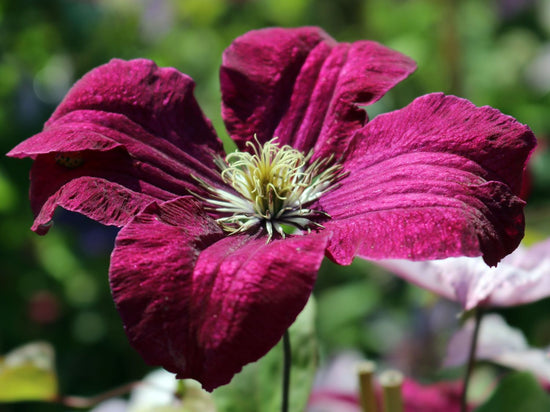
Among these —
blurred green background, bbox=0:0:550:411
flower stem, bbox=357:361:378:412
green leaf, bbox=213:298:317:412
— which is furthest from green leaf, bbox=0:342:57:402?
blurred green background, bbox=0:0:550:411

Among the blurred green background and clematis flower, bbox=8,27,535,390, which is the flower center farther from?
the blurred green background

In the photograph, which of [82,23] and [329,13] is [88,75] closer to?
[82,23]

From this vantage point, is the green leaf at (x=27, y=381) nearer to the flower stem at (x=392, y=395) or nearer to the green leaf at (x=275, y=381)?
the green leaf at (x=275, y=381)

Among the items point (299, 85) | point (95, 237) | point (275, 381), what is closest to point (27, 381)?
point (275, 381)

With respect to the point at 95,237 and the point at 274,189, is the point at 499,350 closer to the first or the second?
the point at 274,189

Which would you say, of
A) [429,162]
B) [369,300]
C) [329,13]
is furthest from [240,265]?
[329,13]
